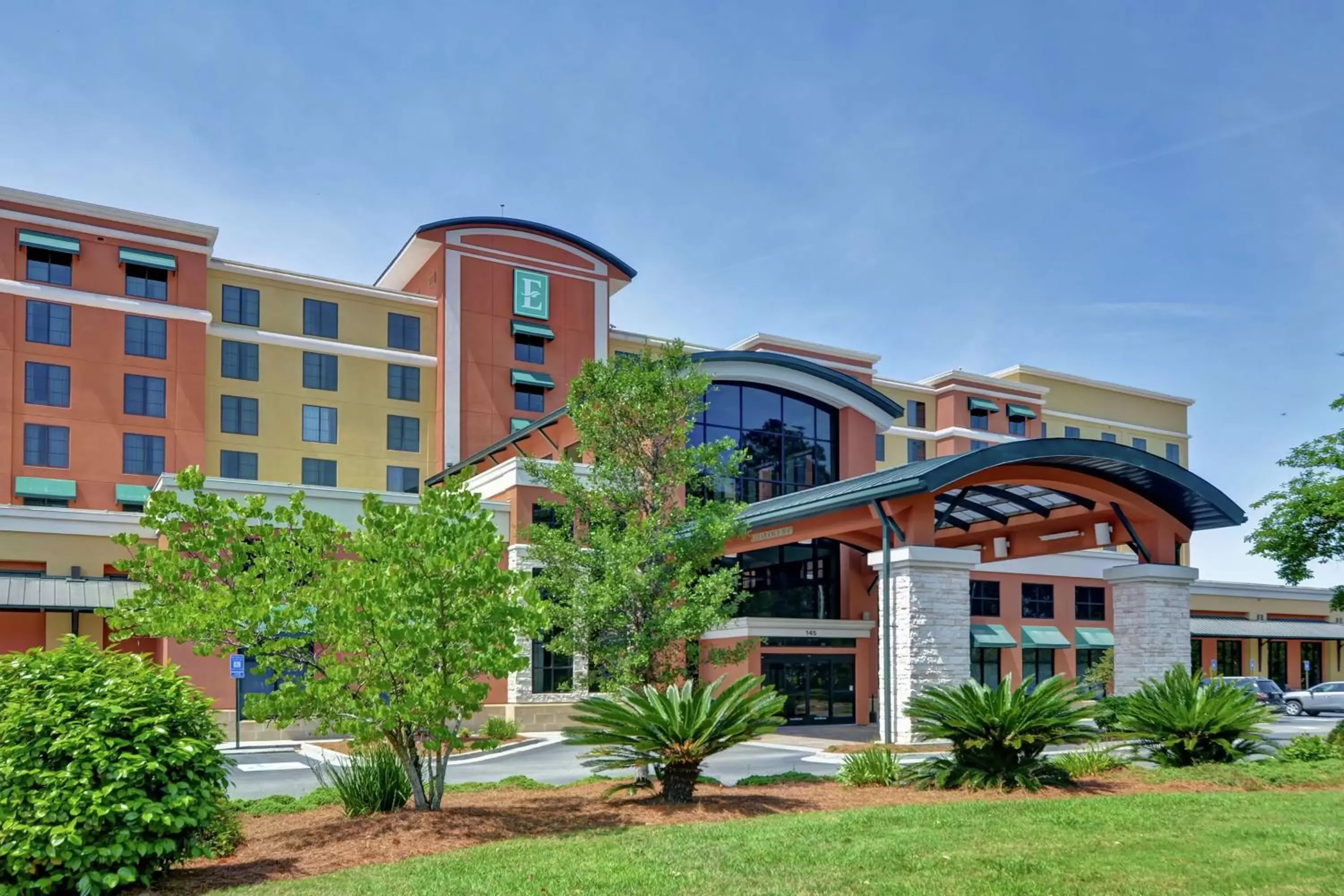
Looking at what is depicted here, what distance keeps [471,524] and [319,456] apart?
34.4 metres

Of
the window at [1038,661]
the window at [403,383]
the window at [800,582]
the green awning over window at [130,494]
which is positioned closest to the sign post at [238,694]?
the green awning over window at [130,494]

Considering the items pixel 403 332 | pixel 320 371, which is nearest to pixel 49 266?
pixel 320 371

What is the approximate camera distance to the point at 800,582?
1499 inches

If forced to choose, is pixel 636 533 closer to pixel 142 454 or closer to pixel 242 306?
pixel 142 454

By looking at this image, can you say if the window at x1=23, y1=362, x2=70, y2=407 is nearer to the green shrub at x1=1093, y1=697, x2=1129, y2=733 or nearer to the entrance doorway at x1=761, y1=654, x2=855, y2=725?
the entrance doorway at x1=761, y1=654, x2=855, y2=725

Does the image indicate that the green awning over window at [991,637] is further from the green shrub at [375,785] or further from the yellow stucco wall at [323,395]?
the green shrub at [375,785]

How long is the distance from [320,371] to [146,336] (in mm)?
6498

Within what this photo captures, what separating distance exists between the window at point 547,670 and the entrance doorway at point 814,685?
612cm

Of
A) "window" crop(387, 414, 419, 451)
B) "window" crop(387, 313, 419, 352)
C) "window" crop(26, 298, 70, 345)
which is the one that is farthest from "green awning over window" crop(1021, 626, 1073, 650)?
"window" crop(26, 298, 70, 345)

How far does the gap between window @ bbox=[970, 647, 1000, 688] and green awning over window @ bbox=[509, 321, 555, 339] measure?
2126cm

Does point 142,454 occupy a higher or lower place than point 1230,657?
higher

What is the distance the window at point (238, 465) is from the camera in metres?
43.8

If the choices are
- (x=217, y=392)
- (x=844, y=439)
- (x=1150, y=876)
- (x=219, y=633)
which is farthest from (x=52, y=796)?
(x=217, y=392)

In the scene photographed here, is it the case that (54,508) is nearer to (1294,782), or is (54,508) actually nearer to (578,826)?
(578,826)
